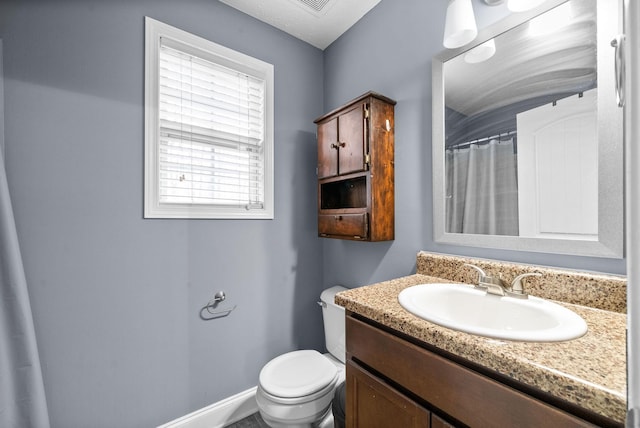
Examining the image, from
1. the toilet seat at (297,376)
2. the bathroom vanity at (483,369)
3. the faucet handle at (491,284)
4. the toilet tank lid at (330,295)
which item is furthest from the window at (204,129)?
the faucet handle at (491,284)

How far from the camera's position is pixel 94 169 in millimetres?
1249

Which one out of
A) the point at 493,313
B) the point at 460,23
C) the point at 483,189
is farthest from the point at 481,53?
the point at 493,313

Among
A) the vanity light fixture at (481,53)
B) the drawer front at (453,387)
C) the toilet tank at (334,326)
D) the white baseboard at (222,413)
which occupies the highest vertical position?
the vanity light fixture at (481,53)

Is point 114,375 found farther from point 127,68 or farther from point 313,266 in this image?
point 127,68

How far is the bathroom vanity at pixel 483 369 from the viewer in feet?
1.62

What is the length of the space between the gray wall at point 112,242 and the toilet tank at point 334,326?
0.39 metres

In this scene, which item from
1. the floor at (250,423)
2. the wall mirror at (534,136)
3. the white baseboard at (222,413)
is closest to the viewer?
the wall mirror at (534,136)

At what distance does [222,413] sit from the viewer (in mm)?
1550

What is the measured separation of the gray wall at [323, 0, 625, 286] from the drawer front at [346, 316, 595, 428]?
63 centimetres

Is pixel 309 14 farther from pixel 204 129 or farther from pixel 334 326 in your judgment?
pixel 334 326

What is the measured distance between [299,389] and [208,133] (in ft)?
4.77

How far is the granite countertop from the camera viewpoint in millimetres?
461

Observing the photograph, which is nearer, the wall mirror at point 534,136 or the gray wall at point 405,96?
the wall mirror at point 534,136

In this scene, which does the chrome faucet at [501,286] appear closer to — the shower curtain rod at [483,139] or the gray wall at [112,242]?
the shower curtain rod at [483,139]
